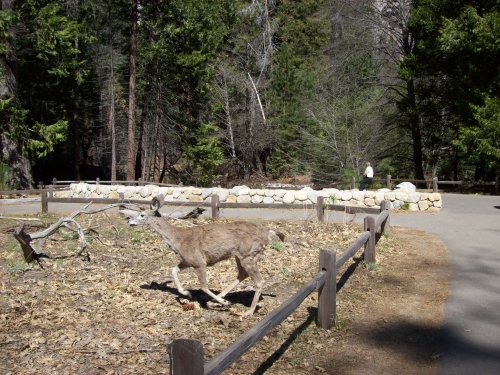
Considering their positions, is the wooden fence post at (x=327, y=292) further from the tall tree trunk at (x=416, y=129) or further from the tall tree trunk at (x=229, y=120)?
the tall tree trunk at (x=229, y=120)

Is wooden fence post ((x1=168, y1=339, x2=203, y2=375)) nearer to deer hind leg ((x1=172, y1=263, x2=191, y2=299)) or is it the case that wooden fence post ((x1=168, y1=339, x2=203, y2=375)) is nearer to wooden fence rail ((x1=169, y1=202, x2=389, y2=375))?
wooden fence rail ((x1=169, y1=202, x2=389, y2=375))

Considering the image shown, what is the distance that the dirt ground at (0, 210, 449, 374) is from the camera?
5.38 metres

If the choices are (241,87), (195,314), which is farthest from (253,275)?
(241,87)

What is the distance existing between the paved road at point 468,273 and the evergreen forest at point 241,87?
30.2 ft

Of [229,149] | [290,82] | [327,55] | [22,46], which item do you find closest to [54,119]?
[22,46]

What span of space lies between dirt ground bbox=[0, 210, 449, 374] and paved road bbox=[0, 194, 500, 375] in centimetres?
23

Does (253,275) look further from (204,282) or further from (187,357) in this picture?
(187,357)

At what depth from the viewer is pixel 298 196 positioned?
19359 mm

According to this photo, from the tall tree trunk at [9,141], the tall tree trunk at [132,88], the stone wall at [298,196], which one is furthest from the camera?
the tall tree trunk at [132,88]

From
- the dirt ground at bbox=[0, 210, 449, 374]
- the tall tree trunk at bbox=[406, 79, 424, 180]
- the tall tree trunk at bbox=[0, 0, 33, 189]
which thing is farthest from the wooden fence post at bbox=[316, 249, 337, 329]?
the tall tree trunk at bbox=[406, 79, 424, 180]

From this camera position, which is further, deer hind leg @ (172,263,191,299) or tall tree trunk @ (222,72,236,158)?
tall tree trunk @ (222,72,236,158)

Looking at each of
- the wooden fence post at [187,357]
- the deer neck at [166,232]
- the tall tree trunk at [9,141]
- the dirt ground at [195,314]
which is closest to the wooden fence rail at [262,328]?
the wooden fence post at [187,357]

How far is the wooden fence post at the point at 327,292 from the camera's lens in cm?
621

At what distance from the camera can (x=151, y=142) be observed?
34594 mm
